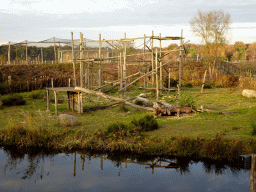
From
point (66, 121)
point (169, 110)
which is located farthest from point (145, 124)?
point (66, 121)

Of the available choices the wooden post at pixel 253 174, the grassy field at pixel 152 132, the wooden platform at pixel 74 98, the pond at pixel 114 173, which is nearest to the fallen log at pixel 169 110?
the grassy field at pixel 152 132

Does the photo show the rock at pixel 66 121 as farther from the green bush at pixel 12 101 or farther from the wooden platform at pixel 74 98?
the green bush at pixel 12 101

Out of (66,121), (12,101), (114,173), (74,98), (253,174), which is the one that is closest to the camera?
(253,174)

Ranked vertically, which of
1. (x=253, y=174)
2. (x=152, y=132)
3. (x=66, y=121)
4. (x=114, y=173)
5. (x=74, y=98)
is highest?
(x=74, y=98)

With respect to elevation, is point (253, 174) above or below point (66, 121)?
above

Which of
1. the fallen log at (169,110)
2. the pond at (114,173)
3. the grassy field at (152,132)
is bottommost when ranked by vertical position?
the pond at (114,173)

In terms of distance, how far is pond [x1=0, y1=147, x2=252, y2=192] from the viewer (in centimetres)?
796

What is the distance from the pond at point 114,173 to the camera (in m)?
7.96

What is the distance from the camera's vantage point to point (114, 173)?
8828 millimetres

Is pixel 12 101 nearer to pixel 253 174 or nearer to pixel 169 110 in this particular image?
pixel 169 110

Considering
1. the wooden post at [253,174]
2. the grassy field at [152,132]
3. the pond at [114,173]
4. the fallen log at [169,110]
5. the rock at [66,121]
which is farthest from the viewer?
the fallen log at [169,110]

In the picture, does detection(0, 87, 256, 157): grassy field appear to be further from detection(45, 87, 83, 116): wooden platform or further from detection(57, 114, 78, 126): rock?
detection(45, 87, 83, 116): wooden platform

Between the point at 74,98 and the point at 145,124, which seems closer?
the point at 145,124

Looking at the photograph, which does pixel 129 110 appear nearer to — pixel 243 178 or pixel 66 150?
pixel 66 150
